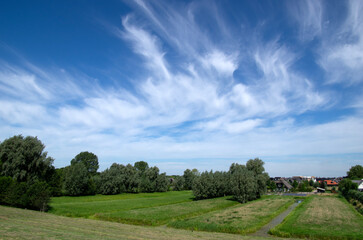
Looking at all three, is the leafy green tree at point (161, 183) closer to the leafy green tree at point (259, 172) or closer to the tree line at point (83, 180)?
the tree line at point (83, 180)

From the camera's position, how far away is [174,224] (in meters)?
31.0

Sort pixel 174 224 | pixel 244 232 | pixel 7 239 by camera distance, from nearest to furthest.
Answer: pixel 7 239
pixel 244 232
pixel 174 224

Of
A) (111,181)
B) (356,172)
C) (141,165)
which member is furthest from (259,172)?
(356,172)

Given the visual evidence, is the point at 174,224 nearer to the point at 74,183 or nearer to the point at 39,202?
the point at 39,202

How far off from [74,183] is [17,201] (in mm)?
39469

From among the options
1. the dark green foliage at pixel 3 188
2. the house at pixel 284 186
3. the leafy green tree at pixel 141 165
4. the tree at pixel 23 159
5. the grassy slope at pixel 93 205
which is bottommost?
the grassy slope at pixel 93 205

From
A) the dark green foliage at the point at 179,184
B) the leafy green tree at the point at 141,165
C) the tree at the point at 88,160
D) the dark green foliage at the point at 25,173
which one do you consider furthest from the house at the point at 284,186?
the dark green foliage at the point at 25,173

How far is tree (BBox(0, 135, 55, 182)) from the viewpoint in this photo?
47250 millimetres

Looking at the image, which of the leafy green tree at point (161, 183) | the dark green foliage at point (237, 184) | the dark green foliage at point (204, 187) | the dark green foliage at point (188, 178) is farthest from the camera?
the dark green foliage at point (188, 178)

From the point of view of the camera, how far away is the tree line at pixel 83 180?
126 ft

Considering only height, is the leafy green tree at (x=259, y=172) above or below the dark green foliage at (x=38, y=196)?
above

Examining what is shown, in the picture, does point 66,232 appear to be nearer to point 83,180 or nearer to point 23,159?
point 23,159

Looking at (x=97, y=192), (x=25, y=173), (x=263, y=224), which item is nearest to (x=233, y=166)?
(x=97, y=192)

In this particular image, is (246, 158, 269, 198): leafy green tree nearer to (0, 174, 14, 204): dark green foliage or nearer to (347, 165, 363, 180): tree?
(0, 174, 14, 204): dark green foliage
